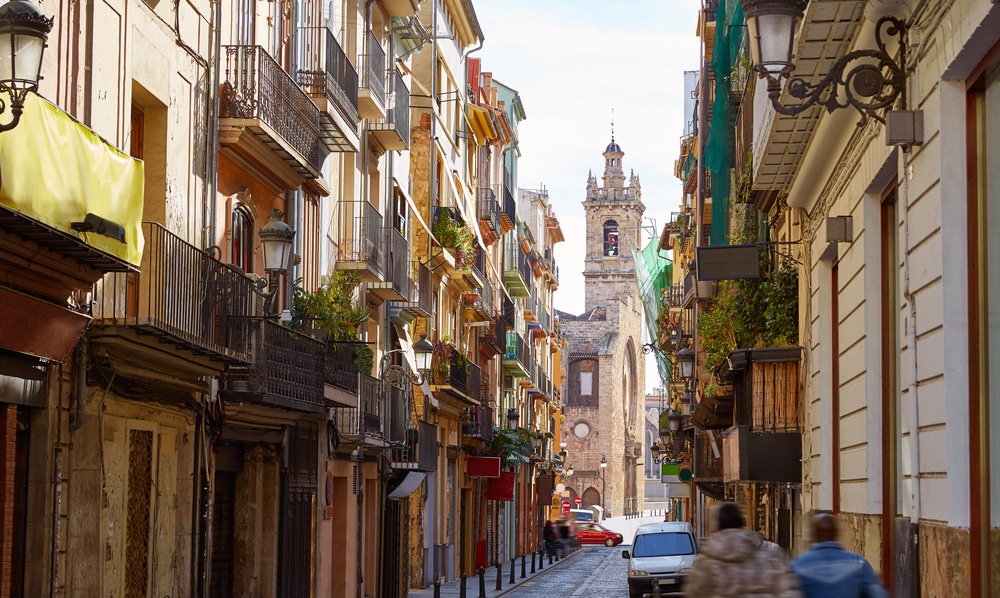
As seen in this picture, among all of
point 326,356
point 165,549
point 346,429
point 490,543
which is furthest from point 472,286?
point 165,549

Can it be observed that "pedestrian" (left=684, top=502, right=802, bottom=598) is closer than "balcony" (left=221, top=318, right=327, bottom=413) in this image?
Yes

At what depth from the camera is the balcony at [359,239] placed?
2342 centimetres

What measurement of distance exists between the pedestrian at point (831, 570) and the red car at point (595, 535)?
59748 mm

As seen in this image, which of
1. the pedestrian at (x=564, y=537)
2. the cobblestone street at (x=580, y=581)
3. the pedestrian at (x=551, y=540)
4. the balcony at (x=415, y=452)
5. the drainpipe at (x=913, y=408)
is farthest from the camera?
the pedestrian at (x=564, y=537)

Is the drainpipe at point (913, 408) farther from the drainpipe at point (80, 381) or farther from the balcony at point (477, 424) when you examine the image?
the balcony at point (477, 424)

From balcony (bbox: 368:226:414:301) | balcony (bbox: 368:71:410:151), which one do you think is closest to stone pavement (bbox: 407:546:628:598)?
balcony (bbox: 368:226:414:301)

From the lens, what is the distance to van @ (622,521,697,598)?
26516 mm

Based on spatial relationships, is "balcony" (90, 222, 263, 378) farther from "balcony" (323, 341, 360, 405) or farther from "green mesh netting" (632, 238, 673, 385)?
"green mesh netting" (632, 238, 673, 385)

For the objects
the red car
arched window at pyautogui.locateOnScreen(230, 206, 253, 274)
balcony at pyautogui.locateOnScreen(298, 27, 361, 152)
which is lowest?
the red car

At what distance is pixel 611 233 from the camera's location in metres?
108

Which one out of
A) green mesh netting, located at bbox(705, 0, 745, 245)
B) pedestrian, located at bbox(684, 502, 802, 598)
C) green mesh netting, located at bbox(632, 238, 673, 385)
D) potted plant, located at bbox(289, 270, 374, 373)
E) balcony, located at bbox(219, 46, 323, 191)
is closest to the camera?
pedestrian, located at bbox(684, 502, 802, 598)

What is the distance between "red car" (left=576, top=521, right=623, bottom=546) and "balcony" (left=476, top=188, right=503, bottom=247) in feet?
75.4

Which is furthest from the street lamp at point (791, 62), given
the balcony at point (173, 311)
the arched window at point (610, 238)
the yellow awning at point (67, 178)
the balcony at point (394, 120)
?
the arched window at point (610, 238)

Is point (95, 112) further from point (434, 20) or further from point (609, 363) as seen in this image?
point (609, 363)
